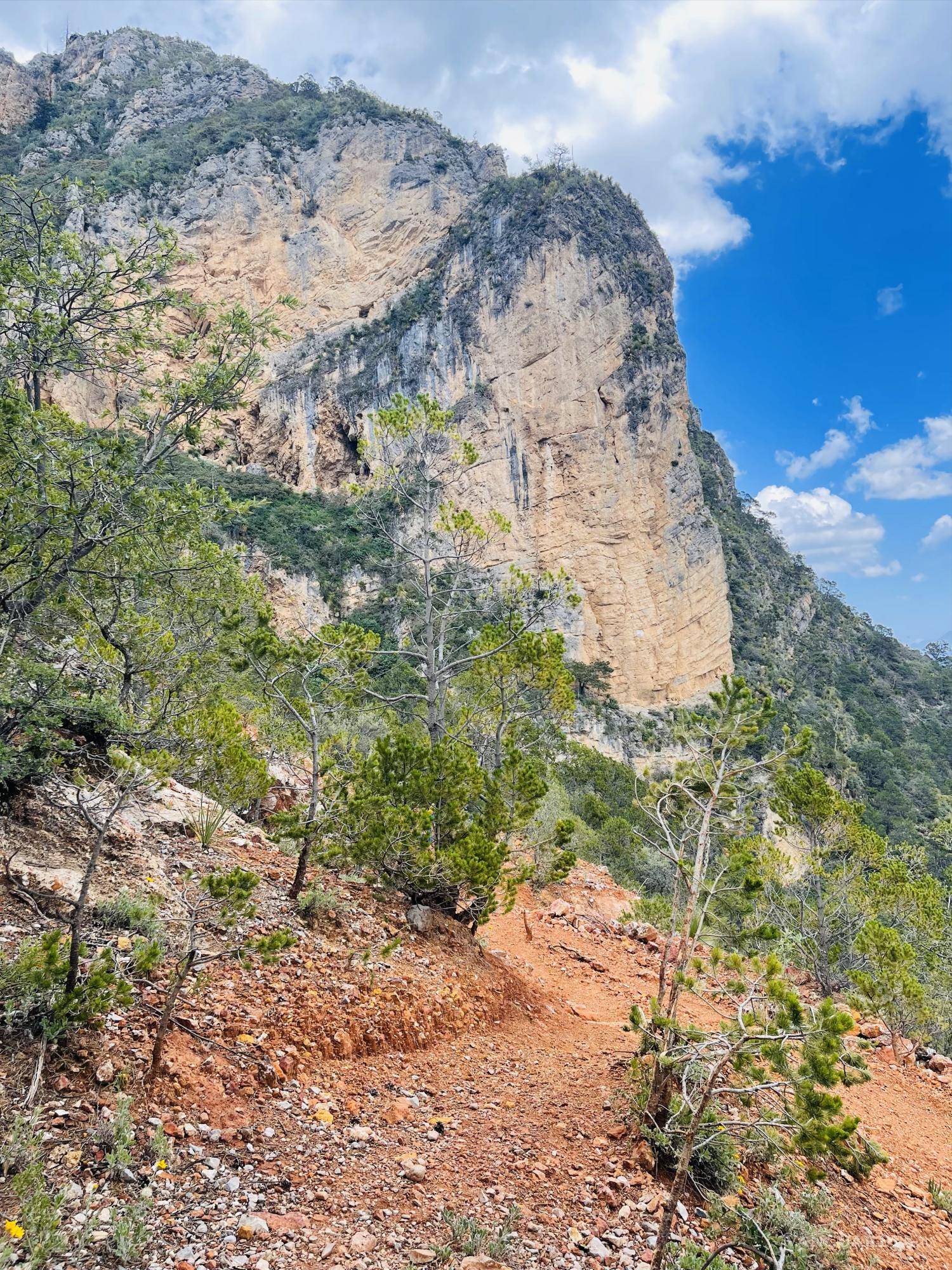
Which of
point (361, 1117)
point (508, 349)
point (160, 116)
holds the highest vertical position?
point (160, 116)

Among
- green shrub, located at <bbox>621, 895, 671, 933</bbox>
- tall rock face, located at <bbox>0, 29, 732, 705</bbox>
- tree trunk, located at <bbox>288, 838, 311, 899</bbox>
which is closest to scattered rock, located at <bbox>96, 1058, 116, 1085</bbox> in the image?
tree trunk, located at <bbox>288, 838, 311, 899</bbox>

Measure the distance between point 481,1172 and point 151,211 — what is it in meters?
62.4

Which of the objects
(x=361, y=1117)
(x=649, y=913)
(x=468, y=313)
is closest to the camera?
(x=361, y=1117)

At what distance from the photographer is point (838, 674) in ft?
177

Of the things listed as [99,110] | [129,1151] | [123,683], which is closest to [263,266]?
[99,110]

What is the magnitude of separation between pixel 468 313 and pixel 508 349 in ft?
14.7

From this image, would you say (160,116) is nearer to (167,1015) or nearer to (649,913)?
(649,913)

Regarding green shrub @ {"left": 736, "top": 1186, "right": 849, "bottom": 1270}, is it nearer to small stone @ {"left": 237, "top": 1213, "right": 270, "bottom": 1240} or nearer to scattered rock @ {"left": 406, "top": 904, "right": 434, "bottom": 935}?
small stone @ {"left": 237, "top": 1213, "right": 270, "bottom": 1240}

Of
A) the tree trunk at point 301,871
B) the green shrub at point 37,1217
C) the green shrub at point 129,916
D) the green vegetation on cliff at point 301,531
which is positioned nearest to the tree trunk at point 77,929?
the green shrub at point 37,1217

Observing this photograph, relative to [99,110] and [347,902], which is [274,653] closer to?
[347,902]

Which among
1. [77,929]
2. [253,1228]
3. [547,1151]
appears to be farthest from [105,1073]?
[547,1151]

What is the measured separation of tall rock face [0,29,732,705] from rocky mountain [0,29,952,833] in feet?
0.58

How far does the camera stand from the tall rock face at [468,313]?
4359 cm

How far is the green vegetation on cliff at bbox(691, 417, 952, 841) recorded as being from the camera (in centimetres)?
3841
